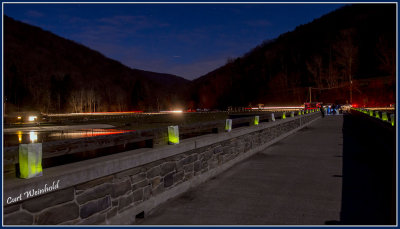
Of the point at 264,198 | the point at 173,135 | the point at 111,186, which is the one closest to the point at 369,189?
the point at 264,198

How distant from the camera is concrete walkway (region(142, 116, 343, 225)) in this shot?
5.43 m

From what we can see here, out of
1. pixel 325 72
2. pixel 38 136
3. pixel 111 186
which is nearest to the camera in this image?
pixel 111 186

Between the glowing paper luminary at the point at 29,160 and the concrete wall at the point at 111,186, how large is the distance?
11 cm

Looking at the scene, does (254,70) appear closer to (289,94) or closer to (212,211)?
(289,94)

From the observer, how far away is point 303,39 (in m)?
174

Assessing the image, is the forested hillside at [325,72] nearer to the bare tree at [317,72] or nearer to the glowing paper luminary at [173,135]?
the bare tree at [317,72]

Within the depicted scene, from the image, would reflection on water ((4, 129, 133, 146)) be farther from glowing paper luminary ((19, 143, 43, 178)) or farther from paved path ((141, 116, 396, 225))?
glowing paper luminary ((19, 143, 43, 178))

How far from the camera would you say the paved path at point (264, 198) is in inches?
214

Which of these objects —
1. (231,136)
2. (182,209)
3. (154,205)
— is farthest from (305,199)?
(231,136)

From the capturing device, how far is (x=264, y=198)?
21.9ft

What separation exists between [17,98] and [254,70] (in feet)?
315

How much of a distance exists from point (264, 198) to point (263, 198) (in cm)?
2

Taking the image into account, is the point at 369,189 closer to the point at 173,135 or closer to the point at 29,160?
the point at 173,135

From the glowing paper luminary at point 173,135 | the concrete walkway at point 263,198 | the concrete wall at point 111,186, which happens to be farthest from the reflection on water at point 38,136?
the glowing paper luminary at point 173,135
